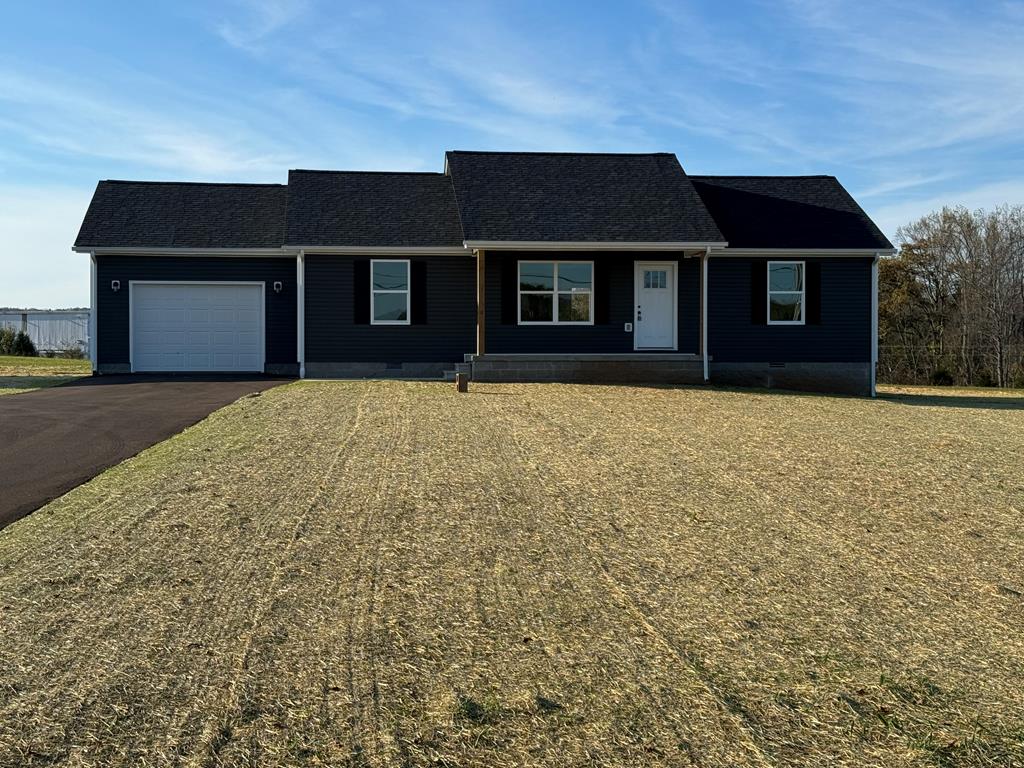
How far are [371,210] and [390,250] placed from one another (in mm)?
1636

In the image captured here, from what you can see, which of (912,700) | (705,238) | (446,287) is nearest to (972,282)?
(705,238)

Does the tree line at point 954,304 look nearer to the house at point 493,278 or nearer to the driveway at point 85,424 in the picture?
the house at point 493,278

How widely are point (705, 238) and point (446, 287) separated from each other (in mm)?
5325

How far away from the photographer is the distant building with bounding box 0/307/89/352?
123 ft

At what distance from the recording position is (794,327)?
2017cm

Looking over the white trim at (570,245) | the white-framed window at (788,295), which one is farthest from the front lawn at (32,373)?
the white-framed window at (788,295)

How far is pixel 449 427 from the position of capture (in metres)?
11.2

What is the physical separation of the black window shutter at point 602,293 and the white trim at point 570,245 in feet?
2.28

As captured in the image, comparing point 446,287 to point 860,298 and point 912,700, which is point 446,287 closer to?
point 860,298

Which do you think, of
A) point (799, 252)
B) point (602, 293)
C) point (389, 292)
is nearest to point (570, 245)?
point (602, 293)

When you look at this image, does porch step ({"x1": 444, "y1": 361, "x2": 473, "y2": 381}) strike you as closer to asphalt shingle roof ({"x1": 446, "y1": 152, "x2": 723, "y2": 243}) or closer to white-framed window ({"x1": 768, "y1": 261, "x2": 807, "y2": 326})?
asphalt shingle roof ({"x1": 446, "y1": 152, "x2": 723, "y2": 243})

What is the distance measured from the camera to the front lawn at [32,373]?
1747cm

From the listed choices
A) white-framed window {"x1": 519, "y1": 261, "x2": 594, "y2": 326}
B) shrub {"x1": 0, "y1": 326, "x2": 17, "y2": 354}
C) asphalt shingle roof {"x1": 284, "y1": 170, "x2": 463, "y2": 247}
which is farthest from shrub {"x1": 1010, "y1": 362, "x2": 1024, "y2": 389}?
shrub {"x1": 0, "y1": 326, "x2": 17, "y2": 354}

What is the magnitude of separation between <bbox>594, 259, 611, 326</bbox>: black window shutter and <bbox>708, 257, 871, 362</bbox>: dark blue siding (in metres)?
2.32
